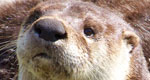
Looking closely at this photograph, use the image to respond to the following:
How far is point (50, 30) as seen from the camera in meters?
3.05

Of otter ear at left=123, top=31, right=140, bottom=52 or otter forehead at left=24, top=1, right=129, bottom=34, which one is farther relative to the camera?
otter ear at left=123, top=31, right=140, bottom=52

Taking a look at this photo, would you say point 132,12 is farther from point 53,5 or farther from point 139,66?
point 53,5

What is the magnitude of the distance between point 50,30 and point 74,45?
22 cm

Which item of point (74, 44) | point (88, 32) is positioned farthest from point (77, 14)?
point (74, 44)

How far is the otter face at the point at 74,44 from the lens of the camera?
309cm

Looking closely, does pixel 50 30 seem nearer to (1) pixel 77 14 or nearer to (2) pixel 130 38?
(1) pixel 77 14

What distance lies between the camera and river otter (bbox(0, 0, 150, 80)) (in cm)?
309

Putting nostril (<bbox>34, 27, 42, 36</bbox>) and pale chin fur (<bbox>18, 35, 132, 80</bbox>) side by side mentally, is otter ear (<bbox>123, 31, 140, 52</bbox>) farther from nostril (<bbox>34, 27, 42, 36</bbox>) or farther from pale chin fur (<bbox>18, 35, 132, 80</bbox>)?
nostril (<bbox>34, 27, 42, 36</bbox>)

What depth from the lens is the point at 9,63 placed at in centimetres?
483

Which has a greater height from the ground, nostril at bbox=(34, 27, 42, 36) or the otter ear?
nostril at bbox=(34, 27, 42, 36)

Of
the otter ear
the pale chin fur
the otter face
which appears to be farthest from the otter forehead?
the pale chin fur

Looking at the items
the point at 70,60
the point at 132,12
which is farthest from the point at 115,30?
the point at 132,12

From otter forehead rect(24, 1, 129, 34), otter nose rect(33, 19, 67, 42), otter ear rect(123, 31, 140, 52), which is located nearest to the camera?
otter nose rect(33, 19, 67, 42)

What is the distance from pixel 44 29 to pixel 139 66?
4.81 feet
